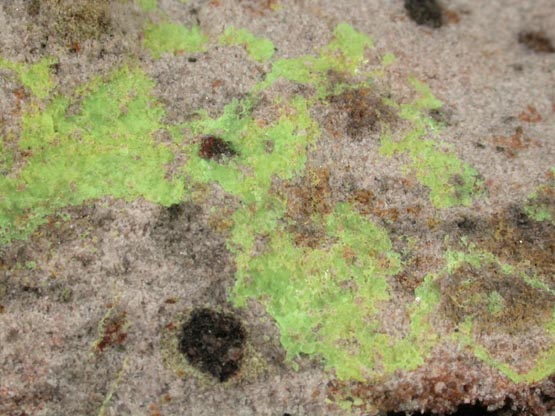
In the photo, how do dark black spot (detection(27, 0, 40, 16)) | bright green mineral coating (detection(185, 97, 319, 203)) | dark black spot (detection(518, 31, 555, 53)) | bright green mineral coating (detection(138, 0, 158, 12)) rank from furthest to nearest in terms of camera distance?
dark black spot (detection(518, 31, 555, 53)), bright green mineral coating (detection(138, 0, 158, 12)), dark black spot (detection(27, 0, 40, 16)), bright green mineral coating (detection(185, 97, 319, 203))

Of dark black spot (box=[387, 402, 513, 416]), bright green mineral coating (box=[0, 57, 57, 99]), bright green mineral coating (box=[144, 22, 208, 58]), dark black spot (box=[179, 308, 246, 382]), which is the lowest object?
dark black spot (box=[387, 402, 513, 416])

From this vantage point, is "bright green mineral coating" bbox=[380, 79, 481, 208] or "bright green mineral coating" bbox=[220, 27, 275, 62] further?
"bright green mineral coating" bbox=[220, 27, 275, 62]

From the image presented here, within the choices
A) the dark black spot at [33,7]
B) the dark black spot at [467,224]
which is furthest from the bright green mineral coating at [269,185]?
Answer: the dark black spot at [33,7]

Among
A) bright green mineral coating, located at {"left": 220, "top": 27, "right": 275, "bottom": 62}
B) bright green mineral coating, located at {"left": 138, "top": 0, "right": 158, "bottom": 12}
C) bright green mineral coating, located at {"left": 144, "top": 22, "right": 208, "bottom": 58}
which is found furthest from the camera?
bright green mineral coating, located at {"left": 138, "top": 0, "right": 158, "bottom": 12}

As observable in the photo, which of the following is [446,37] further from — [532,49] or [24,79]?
[24,79]

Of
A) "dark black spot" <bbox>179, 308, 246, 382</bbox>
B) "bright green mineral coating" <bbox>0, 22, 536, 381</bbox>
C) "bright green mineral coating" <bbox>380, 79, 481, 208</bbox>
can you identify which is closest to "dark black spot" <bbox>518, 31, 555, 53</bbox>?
"bright green mineral coating" <bbox>380, 79, 481, 208</bbox>

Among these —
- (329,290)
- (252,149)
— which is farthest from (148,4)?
(329,290)

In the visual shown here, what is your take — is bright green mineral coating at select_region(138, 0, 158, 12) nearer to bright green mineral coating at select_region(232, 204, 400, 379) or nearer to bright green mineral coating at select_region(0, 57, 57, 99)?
bright green mineral coating at select_region(0, 57, 57, 99)

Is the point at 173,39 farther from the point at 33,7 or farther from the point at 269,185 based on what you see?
the point at 269,185
